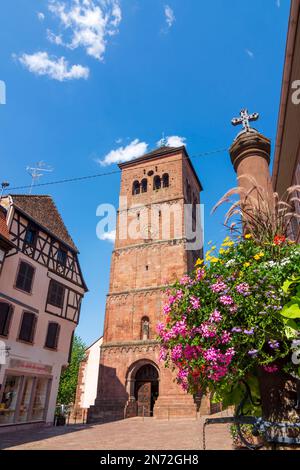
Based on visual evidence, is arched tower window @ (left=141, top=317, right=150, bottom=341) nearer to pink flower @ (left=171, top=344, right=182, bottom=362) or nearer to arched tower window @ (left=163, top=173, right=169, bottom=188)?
arched tower window @ (left=163, top=173, right=169, bottom=188)

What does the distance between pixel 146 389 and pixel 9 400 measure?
37.3 ft

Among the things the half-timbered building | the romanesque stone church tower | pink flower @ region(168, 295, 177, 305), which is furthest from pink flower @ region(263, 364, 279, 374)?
the romanesque stone church tower

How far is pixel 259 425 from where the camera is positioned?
2932mm

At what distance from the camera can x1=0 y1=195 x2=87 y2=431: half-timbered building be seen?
15391 mm

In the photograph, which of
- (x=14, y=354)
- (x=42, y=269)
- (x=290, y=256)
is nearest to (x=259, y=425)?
(x=290, y=256)

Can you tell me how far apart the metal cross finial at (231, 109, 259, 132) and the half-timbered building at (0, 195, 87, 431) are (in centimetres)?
1204

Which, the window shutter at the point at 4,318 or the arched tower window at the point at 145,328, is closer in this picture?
the window shutter at the point at 4,318

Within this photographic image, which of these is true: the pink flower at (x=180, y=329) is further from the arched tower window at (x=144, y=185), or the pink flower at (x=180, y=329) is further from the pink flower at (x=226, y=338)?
the arched tower window at (x=144, y=185)

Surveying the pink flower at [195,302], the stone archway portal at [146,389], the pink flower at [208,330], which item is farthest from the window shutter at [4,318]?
the pink flower at [208,330]

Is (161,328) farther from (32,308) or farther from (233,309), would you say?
(32,308)

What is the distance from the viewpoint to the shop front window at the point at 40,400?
17.0m

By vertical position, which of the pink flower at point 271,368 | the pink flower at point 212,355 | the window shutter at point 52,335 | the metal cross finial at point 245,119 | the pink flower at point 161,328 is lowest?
the pink flower at point 271,368

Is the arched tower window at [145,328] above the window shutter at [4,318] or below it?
above

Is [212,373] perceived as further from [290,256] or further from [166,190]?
[166,190]
